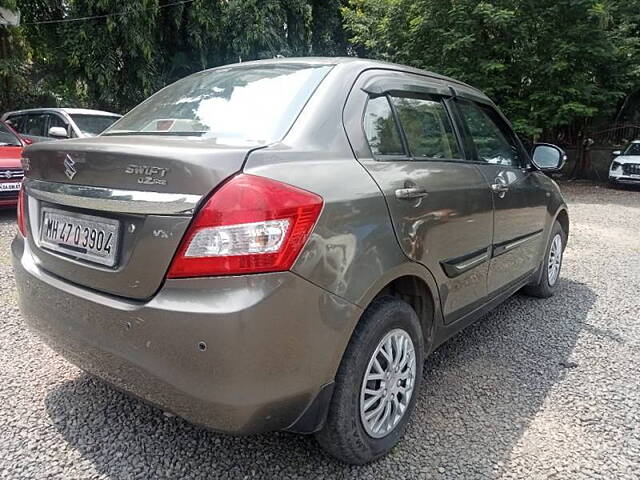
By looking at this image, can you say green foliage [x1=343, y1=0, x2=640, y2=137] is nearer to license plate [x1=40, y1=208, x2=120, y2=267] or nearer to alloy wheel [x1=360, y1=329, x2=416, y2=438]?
alloy wheel [x1=360, y1=329, x2=416, y2=438]

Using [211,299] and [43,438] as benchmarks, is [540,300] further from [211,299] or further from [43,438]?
[43,438]

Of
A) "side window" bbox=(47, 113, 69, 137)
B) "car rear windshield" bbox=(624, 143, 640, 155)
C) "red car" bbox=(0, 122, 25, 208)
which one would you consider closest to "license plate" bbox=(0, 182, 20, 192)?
"red car" bbox=(0, 122, 25, 208)

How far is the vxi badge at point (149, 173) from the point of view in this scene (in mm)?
1651

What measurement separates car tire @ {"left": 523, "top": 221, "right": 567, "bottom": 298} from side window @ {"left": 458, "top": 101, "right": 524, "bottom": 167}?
0.94 meters

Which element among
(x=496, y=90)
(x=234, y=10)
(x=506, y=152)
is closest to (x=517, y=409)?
(x=506, y=152)

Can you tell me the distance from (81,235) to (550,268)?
3.84 metres

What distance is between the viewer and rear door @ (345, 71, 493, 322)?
212cm

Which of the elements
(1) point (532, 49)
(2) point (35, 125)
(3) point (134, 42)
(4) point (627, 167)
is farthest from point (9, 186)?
(4) point (627, 167)

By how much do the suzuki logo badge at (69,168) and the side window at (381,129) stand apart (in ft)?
3.96

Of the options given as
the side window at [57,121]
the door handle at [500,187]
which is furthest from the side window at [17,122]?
the door handle at [500,187]

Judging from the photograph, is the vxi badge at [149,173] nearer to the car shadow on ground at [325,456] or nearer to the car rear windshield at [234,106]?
the car rear windshield at [234,106]

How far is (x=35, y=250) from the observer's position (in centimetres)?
212

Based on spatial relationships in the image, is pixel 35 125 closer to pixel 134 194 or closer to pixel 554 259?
pixel 134 194

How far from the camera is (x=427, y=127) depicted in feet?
8.66
